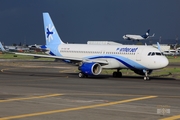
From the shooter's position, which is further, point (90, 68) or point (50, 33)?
point (50, 33)

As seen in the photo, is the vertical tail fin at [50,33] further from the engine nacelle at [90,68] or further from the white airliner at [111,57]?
the engine nacelle at [90,68]

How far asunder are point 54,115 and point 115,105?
13.9 ft

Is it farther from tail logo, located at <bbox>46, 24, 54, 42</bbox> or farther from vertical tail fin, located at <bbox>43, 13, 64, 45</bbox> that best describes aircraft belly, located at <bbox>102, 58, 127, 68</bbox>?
tail logo, located at <bbox>46, 24, 54, 42</bbox>

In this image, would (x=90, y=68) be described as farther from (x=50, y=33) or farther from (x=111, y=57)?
(x=50, y=33)

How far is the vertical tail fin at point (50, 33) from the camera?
48750 millimetres

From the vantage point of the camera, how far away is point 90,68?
1592 inches

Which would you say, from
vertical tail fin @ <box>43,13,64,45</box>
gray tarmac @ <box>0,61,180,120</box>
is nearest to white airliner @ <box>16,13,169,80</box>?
vertical tail fin @ <box>43,13,64,45</box>

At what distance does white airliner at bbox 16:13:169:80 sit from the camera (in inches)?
1561

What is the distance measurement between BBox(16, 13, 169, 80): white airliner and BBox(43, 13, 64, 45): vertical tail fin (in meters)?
1.45

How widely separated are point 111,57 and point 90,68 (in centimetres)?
283

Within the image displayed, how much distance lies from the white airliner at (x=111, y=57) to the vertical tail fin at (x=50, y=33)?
1.45 meters

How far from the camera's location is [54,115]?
57.0ft

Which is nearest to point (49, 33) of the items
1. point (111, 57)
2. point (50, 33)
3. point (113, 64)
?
point (50, 33)

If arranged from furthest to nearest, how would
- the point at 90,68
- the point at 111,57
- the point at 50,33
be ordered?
the point at 50,33
the point at 111,57
the point at 90,68
